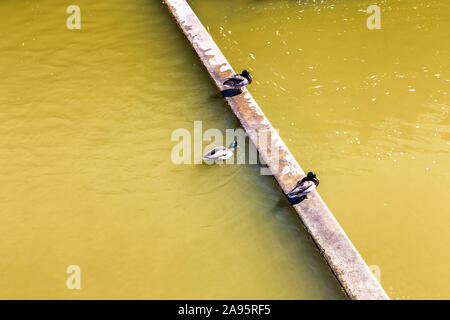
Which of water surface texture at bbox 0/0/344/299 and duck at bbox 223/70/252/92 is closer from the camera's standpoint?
water surface texture at bbox 0/0/344/299

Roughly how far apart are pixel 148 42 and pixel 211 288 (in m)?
6.10

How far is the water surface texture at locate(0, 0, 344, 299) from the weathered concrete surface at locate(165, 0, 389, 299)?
194 mm

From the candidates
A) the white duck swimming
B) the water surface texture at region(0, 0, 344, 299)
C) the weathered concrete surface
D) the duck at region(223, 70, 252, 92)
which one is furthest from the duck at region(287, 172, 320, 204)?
the duck at region(223, 70, 252, 92)

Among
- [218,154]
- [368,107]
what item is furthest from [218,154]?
[368,107]

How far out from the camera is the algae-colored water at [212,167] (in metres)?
6.11

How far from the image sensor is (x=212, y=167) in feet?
24.0

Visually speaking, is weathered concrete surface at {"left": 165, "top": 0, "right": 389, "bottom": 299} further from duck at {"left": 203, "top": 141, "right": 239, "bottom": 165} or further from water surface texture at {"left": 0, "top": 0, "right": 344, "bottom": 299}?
duck at {"left": 203, "top": 141, "right": 239, "bottom": 165}

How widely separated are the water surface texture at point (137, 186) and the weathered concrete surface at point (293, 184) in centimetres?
19

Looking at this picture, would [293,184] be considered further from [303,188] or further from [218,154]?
[218,154]

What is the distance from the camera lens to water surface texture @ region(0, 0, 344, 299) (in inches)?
238

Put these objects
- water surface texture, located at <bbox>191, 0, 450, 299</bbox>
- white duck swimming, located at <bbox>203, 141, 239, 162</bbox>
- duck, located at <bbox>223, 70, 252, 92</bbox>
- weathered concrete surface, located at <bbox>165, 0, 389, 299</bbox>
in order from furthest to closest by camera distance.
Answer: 1. duck, located at <bbox>223, 70, 252, 92</bbox>
2. white duck swimming, located at <bbox>203, 141, 239, 162</bbox>
3. water surface texture, located at <bbox>191, 0, 450, 299</bbox>
4. weathered concrete surface, located at <bbox>165, 0, 389, 299</bbox>

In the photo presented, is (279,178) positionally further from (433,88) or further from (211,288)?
(433,88)

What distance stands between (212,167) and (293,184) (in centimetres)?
139

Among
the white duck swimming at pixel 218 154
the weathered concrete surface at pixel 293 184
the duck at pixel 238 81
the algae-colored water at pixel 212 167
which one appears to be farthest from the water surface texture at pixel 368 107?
the white duck swimming at pixel 218 154
